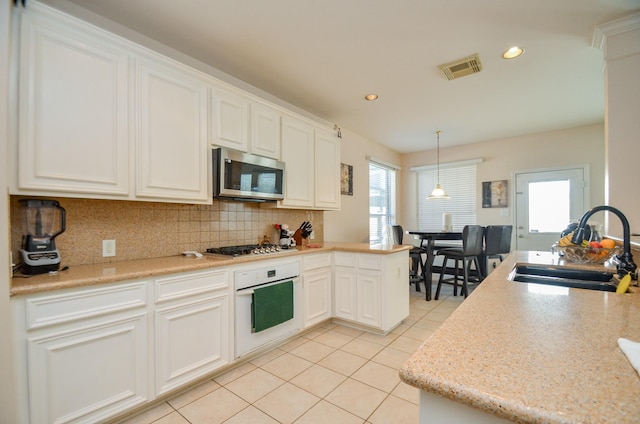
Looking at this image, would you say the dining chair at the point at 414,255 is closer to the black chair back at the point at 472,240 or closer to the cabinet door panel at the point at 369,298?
the black chair back at the point at 472,240

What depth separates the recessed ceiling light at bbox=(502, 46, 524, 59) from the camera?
2.33 metres

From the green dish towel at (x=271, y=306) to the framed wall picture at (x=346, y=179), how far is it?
206 cm

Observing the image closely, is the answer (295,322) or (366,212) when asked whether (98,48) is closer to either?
(295,322)

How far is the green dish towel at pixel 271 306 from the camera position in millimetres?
2238

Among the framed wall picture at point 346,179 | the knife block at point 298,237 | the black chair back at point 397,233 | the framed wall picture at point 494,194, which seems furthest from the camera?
the framed wall picture at point 494,194

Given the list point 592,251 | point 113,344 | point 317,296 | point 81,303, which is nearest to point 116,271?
point 81,303

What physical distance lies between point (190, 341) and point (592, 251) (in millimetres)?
2493

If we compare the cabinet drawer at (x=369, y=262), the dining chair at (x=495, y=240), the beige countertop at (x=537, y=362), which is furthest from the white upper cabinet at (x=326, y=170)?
the beige countertop at (x=537, y=362)

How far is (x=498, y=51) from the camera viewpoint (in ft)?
7.78

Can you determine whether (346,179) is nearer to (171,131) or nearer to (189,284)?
(171,131)

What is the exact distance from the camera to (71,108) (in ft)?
5.21

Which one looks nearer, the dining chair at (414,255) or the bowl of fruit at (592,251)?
the bowl of fruit at (592,251)

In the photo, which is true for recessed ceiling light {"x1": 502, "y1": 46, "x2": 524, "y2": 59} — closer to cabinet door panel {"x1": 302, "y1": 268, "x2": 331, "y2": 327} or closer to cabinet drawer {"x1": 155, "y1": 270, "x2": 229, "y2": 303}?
cabinet door panel {"x1": 302, "y1": 268, "x2": 331, "y2": 327}

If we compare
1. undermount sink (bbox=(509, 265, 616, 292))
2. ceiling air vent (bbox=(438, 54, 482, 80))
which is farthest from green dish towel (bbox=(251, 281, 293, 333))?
ceiling air vent (bbox=(438, 54, 482, 80))
